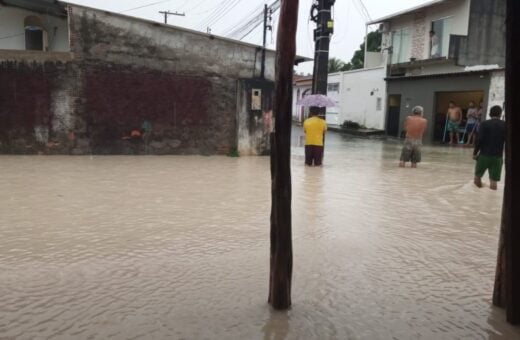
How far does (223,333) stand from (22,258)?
253 cm

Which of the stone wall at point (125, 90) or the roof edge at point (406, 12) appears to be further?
the roof edge at point (406, 12)

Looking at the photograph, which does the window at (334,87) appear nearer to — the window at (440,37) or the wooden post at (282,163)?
the window at (440,37)

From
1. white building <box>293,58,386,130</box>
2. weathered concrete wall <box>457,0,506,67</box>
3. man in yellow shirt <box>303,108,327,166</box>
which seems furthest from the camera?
white building <box>293,58,386,130</box>

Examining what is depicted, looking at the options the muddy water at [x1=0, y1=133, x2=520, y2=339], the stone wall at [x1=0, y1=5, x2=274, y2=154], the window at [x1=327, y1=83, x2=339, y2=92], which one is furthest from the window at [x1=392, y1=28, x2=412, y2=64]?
the muddy water at [x1=0, y1=133, x2=520, y2=339]

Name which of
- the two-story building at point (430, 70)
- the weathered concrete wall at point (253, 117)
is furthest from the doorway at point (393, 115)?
the weathered concrete wall at point (253, 117)

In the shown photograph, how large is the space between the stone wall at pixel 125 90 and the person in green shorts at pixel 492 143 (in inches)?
311

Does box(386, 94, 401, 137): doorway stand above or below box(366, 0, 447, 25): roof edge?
below

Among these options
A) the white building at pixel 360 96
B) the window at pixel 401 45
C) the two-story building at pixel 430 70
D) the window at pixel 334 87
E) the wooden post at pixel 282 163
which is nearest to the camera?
the wooden post at pixel 282 163

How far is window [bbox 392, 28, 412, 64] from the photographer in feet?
89.4

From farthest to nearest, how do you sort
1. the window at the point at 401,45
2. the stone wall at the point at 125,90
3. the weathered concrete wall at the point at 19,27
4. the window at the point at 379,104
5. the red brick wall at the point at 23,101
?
the window at the point at 379,104
the window at the point at 401,45
the weathered concrete wall at the point at 19,27
the stone wall at the point at 125,90
the red brick wall at the point at 23,101

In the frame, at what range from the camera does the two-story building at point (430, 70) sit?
21.3m

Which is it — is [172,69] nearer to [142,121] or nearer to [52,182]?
[142,121]

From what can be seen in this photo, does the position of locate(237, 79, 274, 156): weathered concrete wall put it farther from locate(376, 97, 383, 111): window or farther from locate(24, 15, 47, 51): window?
locate(376, 97, 383, 111): window

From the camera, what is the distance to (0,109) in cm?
1321
